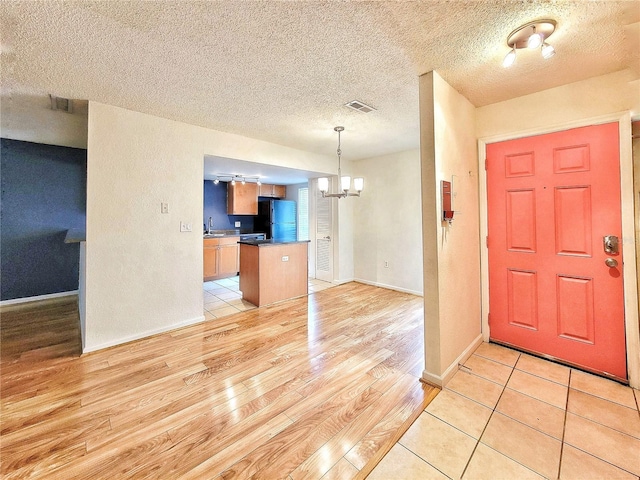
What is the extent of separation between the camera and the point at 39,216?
4.05 m

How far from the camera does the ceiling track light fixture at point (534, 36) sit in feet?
5.06

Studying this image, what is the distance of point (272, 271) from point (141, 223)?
1.85 meters

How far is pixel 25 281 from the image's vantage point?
3971 millimetres

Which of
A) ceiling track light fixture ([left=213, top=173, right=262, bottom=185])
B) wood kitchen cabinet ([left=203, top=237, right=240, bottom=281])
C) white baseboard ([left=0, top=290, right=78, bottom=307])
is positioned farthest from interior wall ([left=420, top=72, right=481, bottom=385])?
white baseboard ([left=0, top=290, right=78, bottom=307])

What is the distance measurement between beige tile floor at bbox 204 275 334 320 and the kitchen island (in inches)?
8.1

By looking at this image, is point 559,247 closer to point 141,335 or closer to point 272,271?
point 272,271

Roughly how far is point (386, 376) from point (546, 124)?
2.62 metres

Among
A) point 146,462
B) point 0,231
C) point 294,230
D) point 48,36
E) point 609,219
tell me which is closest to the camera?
point 146,462

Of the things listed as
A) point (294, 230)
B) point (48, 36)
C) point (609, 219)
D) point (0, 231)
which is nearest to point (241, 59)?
point (48, 36)

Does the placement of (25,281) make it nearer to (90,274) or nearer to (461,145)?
(90,274)

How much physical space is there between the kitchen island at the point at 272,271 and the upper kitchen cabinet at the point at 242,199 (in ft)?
7.18

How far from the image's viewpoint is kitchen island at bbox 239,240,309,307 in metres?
3.95

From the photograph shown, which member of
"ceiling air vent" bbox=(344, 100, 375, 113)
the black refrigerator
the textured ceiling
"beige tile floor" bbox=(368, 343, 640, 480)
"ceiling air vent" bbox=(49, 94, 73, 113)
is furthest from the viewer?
the black refrigerator

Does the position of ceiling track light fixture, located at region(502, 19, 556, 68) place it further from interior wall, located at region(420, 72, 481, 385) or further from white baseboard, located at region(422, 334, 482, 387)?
white baseboard, located at region(422, 334, 482, 387)
